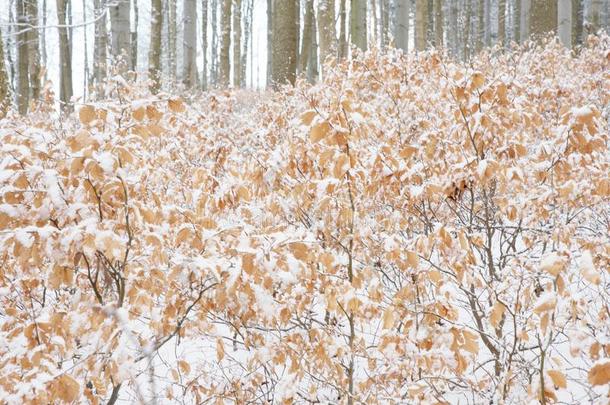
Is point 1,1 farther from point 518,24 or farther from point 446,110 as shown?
point 446,110

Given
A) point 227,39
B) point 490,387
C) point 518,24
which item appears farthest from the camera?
point 518,24

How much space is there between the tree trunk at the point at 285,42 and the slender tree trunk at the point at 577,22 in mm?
10732

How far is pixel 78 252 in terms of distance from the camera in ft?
7.36

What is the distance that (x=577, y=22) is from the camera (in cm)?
1683

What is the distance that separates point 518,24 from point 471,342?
19287 mm

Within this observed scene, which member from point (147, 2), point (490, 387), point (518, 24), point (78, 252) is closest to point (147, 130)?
point (78, 252)

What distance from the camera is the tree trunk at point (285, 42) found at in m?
8.93

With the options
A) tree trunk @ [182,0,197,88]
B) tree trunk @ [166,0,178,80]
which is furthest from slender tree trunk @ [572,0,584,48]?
tree trunk @ [166,0,178,80]

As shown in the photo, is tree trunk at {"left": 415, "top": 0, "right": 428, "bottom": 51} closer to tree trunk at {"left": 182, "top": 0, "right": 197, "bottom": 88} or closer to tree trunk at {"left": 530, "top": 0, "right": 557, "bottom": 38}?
tree trunk at {"left": 530, "top": 0, "right": 557, "bottom": 38}

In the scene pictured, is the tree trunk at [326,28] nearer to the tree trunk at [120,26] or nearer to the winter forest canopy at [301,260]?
the tree trunk at [120,26]

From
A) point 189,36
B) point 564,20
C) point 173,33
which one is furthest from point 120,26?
point 173,33

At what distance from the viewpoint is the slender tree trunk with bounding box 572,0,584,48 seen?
1581 centimetres

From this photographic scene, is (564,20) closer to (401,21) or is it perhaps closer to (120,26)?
(401,21)

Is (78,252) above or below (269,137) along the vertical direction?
below
